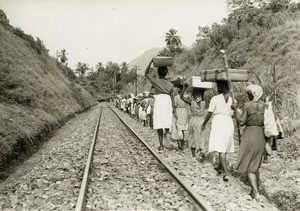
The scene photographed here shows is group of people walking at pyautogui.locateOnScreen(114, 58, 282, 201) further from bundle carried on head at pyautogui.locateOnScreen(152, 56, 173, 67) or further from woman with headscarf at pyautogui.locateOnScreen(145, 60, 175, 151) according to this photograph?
bundle carried on head at pyautogui.locateOnScreen(152, 56, 173, 67)

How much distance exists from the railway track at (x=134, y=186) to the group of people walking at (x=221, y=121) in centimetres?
96

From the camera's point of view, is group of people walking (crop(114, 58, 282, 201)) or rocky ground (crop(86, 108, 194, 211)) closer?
rocky ground (crop(86, 108, 194, 211))

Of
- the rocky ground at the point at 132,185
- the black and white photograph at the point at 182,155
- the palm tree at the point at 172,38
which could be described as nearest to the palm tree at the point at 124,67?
the palm tree at the point at 172,38

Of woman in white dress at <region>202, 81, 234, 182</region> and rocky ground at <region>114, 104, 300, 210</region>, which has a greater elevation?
woman in white dress at <region>202, 81, 234, 182</region>

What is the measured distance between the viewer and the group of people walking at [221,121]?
5738 millimetres

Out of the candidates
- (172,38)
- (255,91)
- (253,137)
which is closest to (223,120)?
(253,137)

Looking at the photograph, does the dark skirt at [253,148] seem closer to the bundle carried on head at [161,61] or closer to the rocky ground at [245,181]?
the rocky ground at [245,181]

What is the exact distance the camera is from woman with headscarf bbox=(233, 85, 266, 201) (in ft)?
→ 18.7

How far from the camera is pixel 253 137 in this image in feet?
18.8

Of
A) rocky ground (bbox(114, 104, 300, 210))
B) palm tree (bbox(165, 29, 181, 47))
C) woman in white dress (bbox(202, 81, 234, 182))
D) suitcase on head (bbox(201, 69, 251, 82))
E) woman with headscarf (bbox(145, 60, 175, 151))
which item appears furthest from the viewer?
palm tree (bbox(165, 29, 181, 47))

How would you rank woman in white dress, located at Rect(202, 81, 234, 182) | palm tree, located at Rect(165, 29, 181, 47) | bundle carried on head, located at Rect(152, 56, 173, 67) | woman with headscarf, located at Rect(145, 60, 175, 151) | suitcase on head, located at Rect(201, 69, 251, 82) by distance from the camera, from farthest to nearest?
1. palm tree, located at Rect(165, 29, 181, 47)
2. woman with headscarf, located at Rect(145, 60, 175, 151)
3. bundle carried on head, located at Rect(152, 56, 173, 67)
4. woman in white dress, located at Rect(202, 81, 234, 182)
5. suitcase on head, located at Rect(201, 69, 251, 82)

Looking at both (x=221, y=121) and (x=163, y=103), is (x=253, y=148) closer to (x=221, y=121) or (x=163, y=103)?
(x=221, y=121)

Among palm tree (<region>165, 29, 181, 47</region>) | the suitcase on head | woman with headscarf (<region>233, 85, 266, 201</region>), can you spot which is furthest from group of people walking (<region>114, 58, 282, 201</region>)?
palm tree (<region>165, 29, 181, 47</region>)

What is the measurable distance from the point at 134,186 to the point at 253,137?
221 cm
